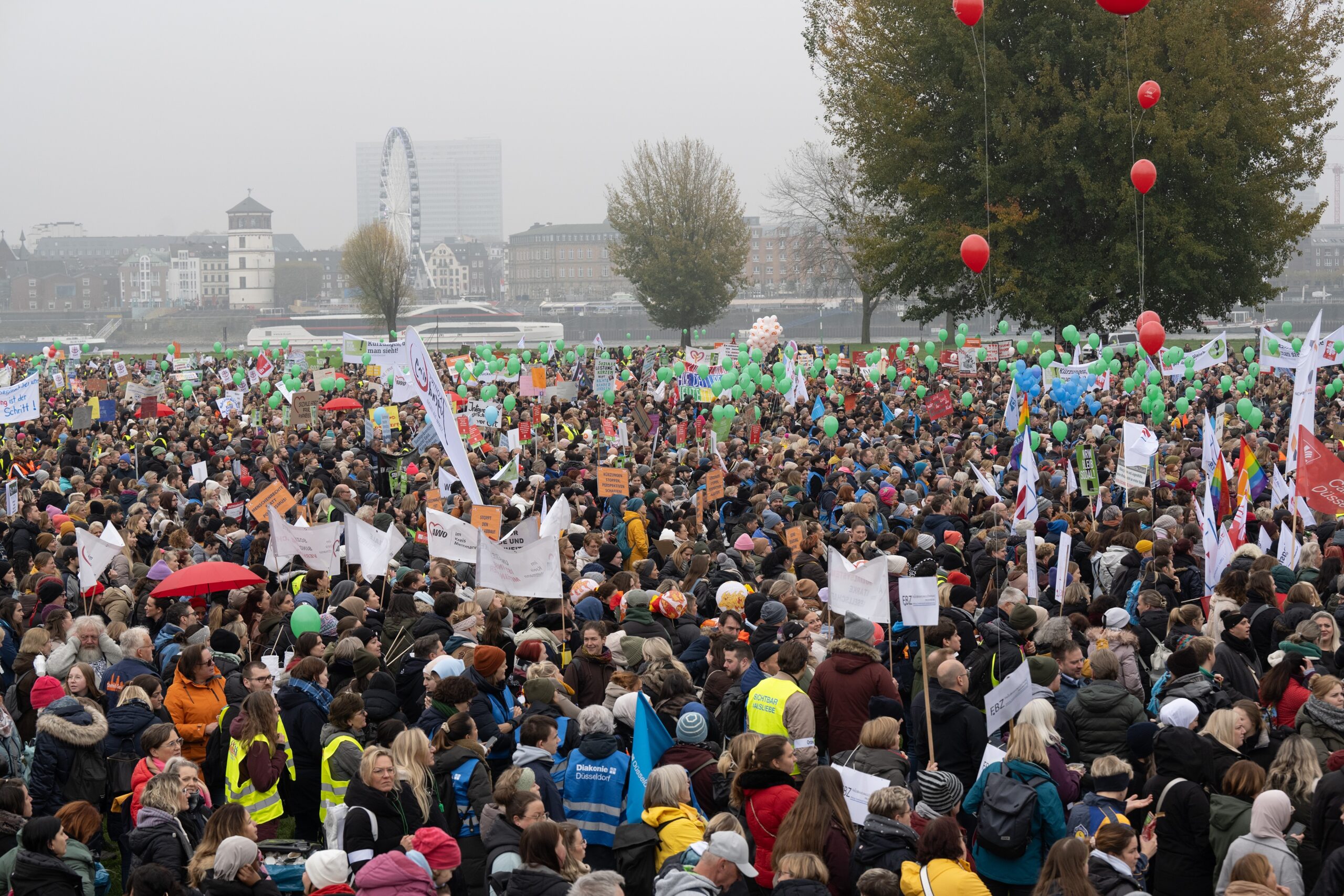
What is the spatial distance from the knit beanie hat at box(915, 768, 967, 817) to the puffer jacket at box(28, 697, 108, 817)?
14.9ft

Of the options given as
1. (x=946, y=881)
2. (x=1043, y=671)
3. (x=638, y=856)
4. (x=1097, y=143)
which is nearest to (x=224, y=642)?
(x=638, y=856)

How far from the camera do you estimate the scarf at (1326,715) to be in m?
6.85

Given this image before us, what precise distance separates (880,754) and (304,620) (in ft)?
15.5

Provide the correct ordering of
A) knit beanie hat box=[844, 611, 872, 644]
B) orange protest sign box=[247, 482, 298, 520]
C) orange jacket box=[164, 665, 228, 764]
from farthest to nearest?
orange protest sign box=[247, 482, 298, 520] → knit beanie hat box=[844, 611, 872, 644] → orange jacket box=[164, 665, 228, 764]

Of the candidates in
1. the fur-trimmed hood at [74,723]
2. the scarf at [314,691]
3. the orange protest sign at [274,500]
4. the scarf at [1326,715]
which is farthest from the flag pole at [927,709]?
the orange protest sign at [274,500]

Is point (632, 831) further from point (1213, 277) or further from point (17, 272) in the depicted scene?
point (17, 272)

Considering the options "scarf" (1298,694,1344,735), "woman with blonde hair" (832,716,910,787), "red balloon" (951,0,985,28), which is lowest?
"woman with blonde hair" (832,716,910,787)

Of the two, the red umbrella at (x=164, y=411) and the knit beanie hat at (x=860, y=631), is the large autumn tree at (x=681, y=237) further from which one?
the knit beanie hat at (x=860, y=631)

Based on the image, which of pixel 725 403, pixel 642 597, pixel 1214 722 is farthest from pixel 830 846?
pixel 725 403

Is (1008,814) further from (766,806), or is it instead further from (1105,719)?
(1105,719)

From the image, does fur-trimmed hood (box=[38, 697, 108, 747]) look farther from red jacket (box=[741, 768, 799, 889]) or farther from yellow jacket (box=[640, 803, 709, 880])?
red jacket (box=[741, 768, 799, 889])

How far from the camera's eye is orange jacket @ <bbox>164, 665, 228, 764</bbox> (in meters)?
8.08

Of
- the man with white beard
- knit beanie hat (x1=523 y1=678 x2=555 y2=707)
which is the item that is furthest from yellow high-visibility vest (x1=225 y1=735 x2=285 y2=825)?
the man with white beard

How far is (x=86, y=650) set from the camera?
28.5 ft
